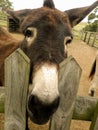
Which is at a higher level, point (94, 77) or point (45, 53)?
point (45, 53)

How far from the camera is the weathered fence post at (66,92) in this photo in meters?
1.37

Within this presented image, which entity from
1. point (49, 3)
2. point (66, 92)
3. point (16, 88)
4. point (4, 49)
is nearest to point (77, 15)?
point (49, 3)

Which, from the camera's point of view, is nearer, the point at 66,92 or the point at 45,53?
the point at 66,92

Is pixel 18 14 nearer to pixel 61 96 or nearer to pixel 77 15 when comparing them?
pixel 77 15

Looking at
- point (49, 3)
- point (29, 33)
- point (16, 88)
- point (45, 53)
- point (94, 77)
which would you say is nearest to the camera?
point (16, 88)

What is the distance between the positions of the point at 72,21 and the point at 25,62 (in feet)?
5.17

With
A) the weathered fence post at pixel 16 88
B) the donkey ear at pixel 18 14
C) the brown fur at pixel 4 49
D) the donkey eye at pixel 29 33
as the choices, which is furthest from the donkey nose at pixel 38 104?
the brown fur at pixel 4 49

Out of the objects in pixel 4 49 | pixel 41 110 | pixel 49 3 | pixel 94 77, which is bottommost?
pixel 94 77

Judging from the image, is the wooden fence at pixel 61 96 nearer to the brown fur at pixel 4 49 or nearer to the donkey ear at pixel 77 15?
the donkey ear at pixel 77 15

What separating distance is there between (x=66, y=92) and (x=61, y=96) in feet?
0.16

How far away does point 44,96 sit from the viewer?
128 cm

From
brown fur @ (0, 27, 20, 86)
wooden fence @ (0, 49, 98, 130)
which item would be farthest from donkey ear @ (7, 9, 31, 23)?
wooden fence @ (0, 49, 98, 130)

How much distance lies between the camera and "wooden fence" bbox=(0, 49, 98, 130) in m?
1.34

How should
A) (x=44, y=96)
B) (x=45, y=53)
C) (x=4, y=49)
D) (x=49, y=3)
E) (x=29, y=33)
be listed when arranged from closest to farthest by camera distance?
(x=44, y=96) < (x=45, y=53) < (x=29, y=33) < (x=49, y=3) < (x=4, y=49)
